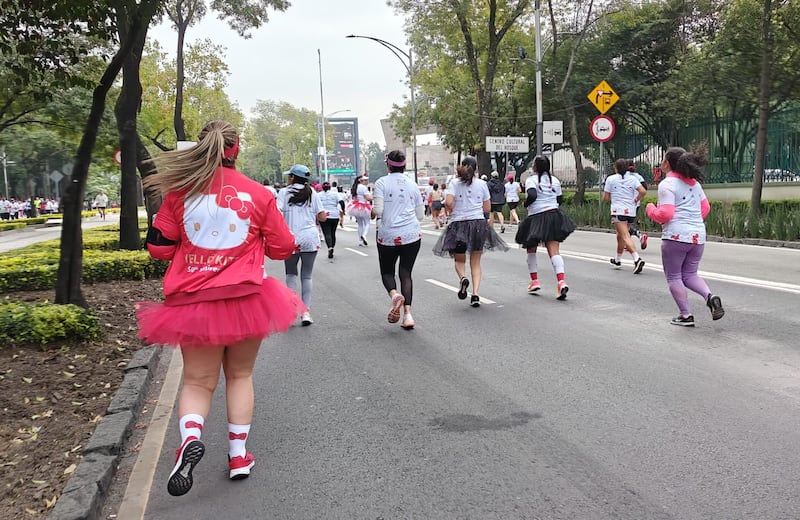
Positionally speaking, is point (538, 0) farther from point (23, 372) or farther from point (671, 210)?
point (23, 372)

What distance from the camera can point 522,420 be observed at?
183 inches

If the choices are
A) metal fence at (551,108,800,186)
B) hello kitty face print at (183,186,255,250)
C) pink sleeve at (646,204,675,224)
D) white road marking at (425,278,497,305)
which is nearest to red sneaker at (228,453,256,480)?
hello kitty face print at (183,186,255,250)

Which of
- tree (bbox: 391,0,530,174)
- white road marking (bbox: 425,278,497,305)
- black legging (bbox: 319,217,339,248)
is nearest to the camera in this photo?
white road marking (bbox: 425,278,497,305)

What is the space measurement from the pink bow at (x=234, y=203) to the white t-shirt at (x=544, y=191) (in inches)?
238

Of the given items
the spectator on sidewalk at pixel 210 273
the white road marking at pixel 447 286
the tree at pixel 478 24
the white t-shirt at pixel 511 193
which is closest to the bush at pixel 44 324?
the spectator on sidewalk at pixel 210 273

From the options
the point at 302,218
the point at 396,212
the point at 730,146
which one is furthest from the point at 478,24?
the point at 396,212

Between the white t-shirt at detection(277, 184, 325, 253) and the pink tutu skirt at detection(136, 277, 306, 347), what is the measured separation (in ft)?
14.8

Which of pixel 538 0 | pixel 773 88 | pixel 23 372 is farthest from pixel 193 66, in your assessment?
pixel 23 372

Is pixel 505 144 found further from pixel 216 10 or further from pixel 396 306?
pixel 396 306

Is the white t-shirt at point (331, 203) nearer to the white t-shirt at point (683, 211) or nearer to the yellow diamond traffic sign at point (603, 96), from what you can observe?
the yellow diamond traffic sign at point (603, 96)

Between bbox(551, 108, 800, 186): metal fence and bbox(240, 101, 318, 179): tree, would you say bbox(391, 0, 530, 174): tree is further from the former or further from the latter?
bbox(240, 101, 318, 179): tree

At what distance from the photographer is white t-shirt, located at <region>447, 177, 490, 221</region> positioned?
8.94 m

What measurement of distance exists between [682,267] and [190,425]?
5356 millimetres

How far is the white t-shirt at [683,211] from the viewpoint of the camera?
7.07m
